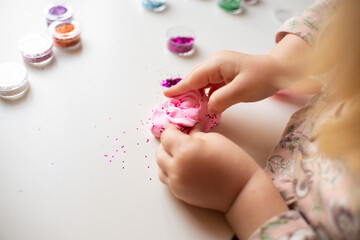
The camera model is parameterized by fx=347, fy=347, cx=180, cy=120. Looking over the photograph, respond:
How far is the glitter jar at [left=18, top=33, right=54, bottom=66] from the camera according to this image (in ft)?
2.19

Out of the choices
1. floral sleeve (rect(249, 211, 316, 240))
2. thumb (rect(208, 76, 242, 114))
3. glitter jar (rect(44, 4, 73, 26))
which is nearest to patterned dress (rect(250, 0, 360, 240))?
floral sleeve (rect(249, 211, 316, 240))

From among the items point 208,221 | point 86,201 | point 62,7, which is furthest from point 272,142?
point 62,7

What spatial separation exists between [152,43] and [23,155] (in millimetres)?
355

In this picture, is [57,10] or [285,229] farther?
[57,10]

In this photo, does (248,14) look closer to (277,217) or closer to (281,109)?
(281,109)

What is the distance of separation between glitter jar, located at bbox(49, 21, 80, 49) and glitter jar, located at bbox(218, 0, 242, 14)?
353 millimetres

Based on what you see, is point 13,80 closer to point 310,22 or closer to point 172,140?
point 172,140

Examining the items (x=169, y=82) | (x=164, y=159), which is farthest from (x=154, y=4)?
(x=164, y=159)

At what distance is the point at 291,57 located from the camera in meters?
0.58

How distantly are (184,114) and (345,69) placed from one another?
256 millimetres

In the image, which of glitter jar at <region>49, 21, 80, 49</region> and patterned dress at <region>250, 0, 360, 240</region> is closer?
patterned dress at <region>250, 0, 360, 240</region>

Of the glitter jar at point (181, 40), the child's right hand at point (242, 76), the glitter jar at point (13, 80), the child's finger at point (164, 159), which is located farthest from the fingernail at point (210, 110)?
the glitter jar at point (13, 80)

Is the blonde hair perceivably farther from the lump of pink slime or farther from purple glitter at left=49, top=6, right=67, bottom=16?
purple glitter at left=49, top=6, right=67, bottom=16

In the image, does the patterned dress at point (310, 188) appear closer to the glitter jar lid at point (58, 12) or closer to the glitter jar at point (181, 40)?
the glitter jar at point (181, 40)
